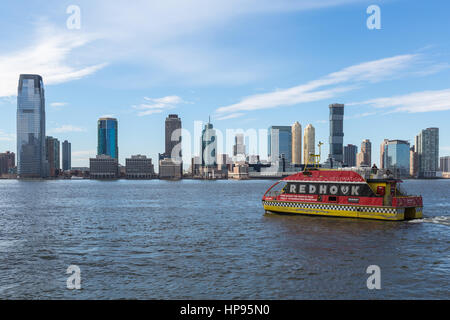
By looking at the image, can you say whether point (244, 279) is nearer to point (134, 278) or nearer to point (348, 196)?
point (134, 278)

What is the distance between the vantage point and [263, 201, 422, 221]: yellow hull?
131 ft

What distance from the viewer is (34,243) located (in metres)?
31.1

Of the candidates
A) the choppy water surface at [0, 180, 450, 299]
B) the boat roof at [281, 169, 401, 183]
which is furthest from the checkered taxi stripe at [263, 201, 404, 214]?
the boat roof at [281, 169, 401, 183]

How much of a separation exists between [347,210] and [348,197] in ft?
4.59

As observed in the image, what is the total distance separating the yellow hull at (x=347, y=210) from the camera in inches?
1577

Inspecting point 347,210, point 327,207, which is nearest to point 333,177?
point 327,207

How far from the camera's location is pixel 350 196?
1657 inches

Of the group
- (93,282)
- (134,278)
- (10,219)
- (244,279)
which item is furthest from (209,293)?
(10,219)

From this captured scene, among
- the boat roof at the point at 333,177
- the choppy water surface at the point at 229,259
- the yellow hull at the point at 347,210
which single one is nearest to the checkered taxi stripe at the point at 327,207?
the yellow hull at the point at 347,210

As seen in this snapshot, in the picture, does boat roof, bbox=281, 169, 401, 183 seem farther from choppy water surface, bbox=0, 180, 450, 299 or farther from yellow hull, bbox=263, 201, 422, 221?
choppy water surface, bbox=0, 180, 450, 299

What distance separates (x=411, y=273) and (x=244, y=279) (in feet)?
30.5

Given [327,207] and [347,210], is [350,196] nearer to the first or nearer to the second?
[347,210]

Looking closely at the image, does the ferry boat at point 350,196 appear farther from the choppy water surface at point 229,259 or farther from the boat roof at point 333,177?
the choppy water surface at point 229,259

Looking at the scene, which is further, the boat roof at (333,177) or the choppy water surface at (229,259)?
the boat roof at (333,177)
